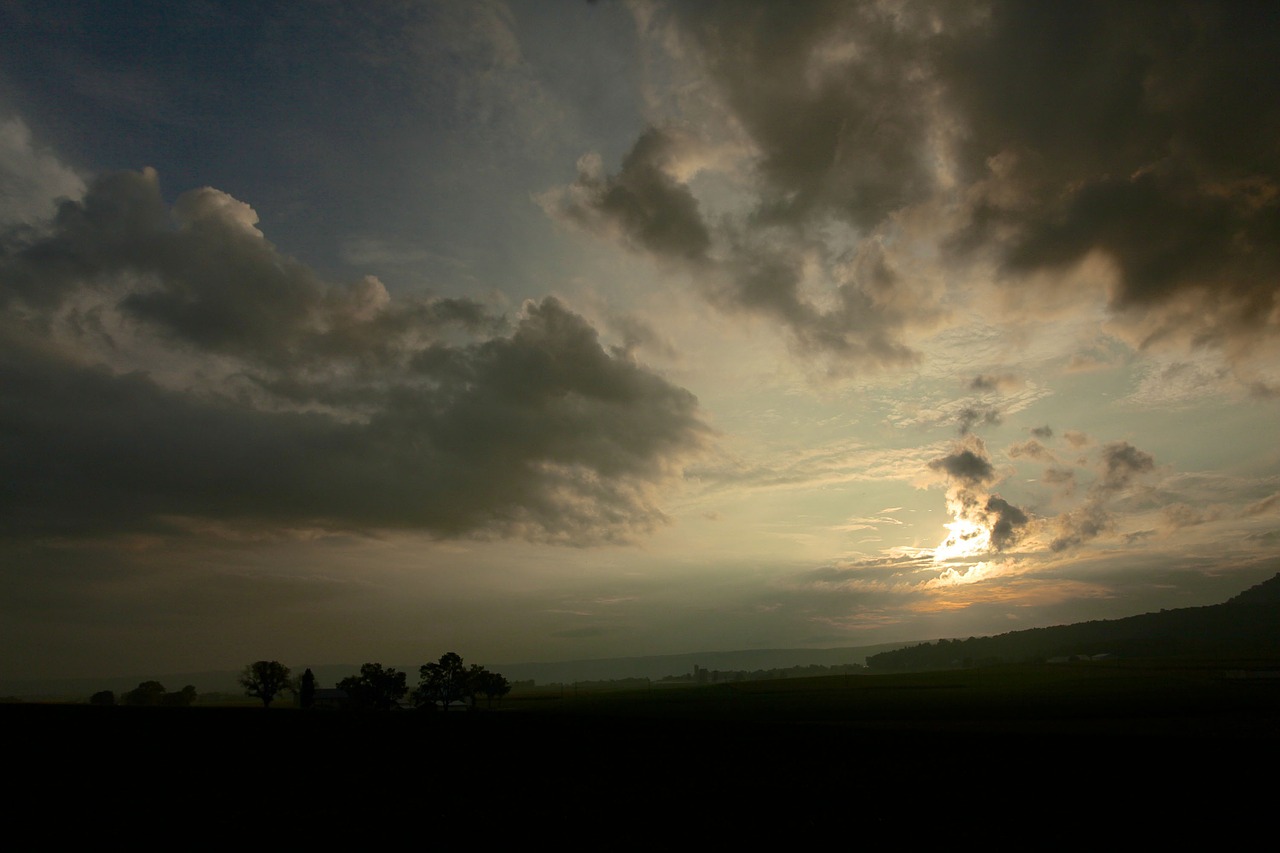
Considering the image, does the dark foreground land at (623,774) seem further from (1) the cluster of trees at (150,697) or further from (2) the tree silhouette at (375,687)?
(1) the cluster of trees at (150,697)

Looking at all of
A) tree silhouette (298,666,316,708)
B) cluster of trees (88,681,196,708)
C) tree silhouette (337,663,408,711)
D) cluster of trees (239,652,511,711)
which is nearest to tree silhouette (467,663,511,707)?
cluster of trees (239,652,511,711)

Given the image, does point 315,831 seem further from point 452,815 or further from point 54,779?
point 54,779

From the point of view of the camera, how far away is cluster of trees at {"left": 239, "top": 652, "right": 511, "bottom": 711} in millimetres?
148500

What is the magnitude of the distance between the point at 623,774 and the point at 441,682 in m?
128

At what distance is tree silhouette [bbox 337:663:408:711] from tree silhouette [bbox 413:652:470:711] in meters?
5.56

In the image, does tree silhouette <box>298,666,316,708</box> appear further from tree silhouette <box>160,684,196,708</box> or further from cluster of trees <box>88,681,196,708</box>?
tree silhouette <box>160,684,196,708</box>

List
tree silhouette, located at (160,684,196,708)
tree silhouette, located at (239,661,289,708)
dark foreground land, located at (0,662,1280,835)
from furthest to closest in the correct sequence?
tree silhouette, located at (160,684,196,708), tree silhouette, located at (239,661,289,708), dark foreground land, located at (0,662,1280,835)

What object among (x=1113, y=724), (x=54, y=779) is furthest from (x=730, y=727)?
(x=54, y=779)

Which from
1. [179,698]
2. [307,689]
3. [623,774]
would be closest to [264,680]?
[307,689]

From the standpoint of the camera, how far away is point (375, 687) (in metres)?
154

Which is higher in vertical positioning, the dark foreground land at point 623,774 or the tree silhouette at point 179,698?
the dark foreground land at point 623,774

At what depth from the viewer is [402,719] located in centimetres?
7744

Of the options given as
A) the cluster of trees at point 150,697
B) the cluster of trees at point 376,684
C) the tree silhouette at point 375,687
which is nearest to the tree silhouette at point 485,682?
the cluster of trees at point 376,684

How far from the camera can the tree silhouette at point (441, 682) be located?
156000mm
